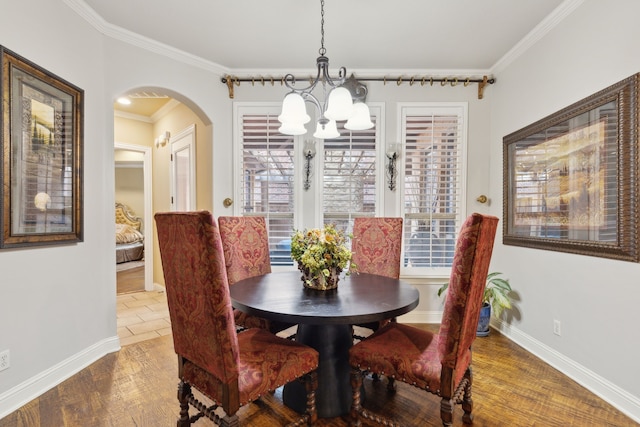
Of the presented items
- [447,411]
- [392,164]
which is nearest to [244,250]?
[447,411]

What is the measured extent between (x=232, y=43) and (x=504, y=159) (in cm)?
287

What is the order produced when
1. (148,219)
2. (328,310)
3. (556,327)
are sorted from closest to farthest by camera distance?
(328,310), (556,327), (148,219)

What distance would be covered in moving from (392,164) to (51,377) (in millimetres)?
3322

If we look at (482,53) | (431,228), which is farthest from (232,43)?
(431,228)

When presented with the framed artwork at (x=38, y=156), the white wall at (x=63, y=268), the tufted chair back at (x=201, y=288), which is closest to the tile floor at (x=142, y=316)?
the white wall at (x=63, y=268)

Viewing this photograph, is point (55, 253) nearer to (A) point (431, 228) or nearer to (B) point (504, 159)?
(A) point (431, 228)

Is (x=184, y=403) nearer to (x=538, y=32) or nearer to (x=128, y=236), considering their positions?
(x=538, y=32)

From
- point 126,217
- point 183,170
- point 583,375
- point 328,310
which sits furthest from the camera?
point 126,217

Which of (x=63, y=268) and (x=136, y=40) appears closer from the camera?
(x=63, y=268)

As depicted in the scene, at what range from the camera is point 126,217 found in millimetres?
7715

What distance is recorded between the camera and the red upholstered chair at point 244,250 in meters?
2.19

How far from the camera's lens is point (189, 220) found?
3.83 ft

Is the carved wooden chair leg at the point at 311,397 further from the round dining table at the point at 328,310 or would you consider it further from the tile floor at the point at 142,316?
the tile floor at the point at 142,316

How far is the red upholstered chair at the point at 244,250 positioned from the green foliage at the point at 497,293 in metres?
1.83
